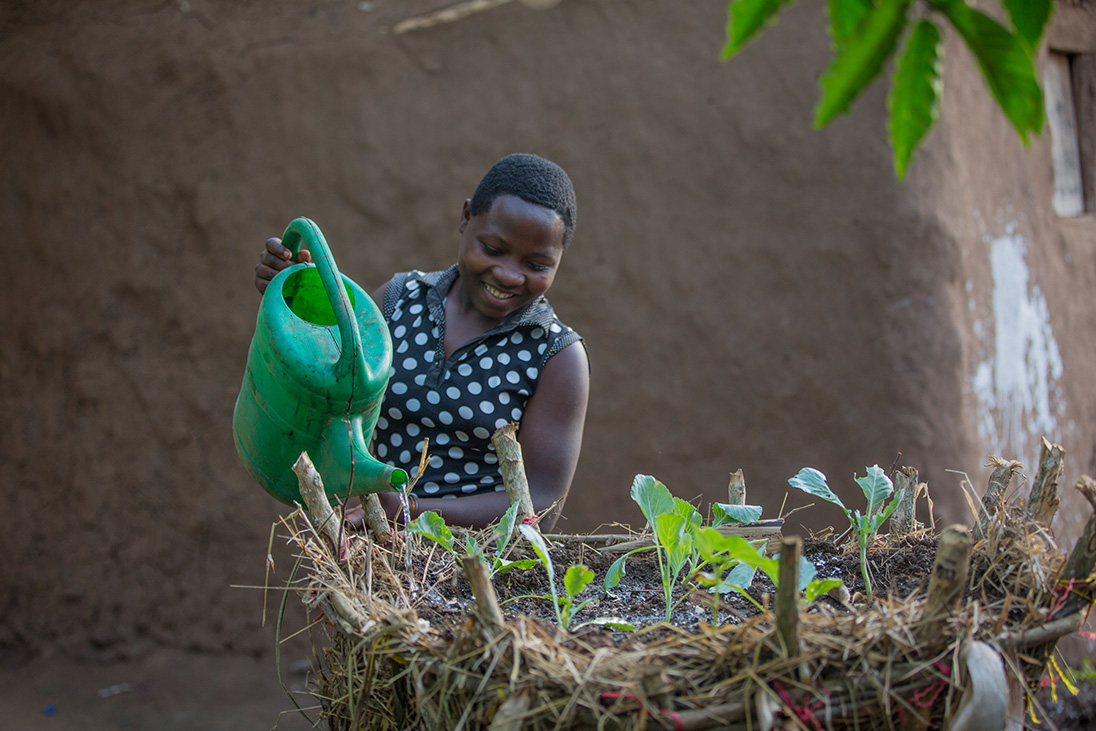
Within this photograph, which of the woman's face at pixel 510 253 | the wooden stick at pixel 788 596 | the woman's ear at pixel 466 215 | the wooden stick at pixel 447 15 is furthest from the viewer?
the wooden stick at pixel 447 15

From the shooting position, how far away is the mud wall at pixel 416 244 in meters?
2.99

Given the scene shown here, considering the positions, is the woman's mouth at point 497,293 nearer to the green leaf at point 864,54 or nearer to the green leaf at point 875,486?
the green leaf at point 875,486

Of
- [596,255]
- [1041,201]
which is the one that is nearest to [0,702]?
[596,255]

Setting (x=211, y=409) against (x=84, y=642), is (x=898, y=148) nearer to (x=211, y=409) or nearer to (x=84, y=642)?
(x=211, y=409)

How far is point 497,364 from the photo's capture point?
1650 millimetres

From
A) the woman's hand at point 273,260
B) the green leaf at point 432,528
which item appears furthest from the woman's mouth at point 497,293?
the green leaf at point 432,528

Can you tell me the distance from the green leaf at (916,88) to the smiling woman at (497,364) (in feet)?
3.07

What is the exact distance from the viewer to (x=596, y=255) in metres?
3.06

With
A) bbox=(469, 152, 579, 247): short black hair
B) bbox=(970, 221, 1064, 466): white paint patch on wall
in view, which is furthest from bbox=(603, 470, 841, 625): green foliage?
bbox=(970, 221, 1064, 466): white paint patch on wall

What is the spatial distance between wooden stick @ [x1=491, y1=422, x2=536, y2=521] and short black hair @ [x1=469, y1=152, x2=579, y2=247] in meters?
0.47

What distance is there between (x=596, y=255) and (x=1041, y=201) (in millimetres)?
1846

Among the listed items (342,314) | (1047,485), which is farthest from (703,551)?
(342,314)

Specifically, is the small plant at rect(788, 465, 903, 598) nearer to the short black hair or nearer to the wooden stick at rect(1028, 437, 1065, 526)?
the wooden stick at rect(1028, 437, 1065, 526)

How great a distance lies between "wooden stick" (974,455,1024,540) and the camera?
116cm
